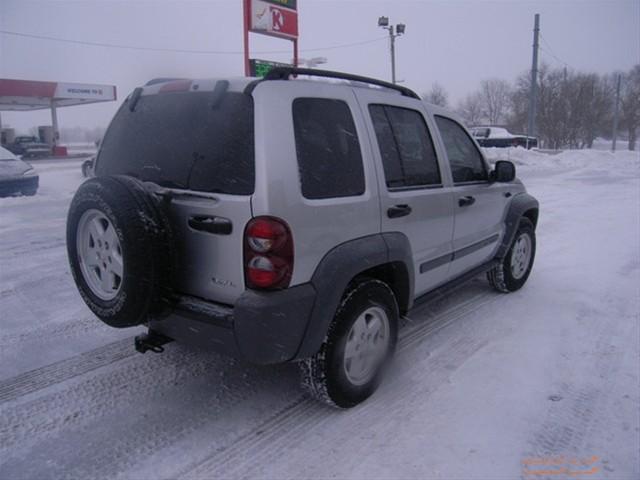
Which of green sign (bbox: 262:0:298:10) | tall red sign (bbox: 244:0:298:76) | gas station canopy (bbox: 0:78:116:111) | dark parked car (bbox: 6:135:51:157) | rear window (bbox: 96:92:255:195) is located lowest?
rear window (bbox: 96:92:255:195)

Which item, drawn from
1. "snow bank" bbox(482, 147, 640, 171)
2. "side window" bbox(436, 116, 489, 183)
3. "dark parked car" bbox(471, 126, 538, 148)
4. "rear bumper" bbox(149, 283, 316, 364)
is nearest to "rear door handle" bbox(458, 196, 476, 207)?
"side window" bbox(436, 116, 489, 183)

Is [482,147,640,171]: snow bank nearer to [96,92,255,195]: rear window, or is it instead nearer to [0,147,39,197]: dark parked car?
[0,147,39,197]: dark parked car

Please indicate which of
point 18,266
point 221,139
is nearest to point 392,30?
point 18,266

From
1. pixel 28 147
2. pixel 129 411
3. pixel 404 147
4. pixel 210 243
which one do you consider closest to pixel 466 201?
pixel 404 147

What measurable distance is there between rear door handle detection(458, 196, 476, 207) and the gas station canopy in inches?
1476

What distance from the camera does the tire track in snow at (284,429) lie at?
247 centimetres

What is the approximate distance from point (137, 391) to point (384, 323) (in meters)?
1.66

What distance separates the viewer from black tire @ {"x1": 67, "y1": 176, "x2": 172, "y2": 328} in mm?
2486

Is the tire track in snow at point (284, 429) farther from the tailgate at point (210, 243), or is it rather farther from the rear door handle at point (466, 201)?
the rear door handle at point (466, 201)

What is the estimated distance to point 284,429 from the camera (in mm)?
2812

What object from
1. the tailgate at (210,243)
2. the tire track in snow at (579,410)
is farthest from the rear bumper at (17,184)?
the tire track in snow at (579,410)

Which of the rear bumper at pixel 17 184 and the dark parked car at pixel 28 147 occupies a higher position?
the dark parked car at pixel 28 147

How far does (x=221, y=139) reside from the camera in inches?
102

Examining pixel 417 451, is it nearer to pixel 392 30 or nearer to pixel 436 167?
pixel 436 167
